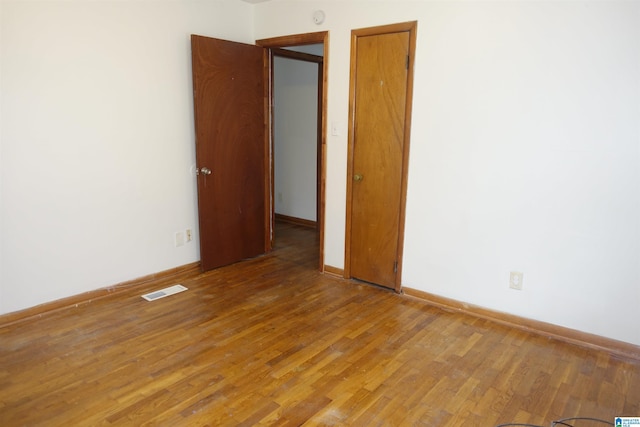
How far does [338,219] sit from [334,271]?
47 cm

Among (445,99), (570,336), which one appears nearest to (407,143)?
(445,99)

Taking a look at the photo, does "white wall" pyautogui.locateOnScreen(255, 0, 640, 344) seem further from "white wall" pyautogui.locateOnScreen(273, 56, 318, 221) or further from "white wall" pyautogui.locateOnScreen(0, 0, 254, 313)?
"white wall" pyautogui.locateOnScreen(273, 56, 318, 221)

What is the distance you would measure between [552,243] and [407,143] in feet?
3.93

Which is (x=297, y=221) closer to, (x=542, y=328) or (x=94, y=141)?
(x=94, y=141)

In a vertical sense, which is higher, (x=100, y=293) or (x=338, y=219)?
(x=338, y=219)

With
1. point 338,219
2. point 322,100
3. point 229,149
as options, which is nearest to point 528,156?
point 338,219

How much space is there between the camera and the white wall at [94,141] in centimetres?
279

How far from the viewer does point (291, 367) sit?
2436 millimetres

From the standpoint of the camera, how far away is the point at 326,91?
3738mm

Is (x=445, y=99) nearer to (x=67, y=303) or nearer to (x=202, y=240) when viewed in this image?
(x=202, y=240)

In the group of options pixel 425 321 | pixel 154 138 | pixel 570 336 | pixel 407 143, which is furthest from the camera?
pixel 154 138

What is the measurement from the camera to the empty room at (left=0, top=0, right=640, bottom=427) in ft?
7.47

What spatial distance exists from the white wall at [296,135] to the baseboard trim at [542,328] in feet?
8.40

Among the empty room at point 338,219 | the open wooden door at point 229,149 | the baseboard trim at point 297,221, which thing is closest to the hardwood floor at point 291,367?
the empty room at point 338,219
